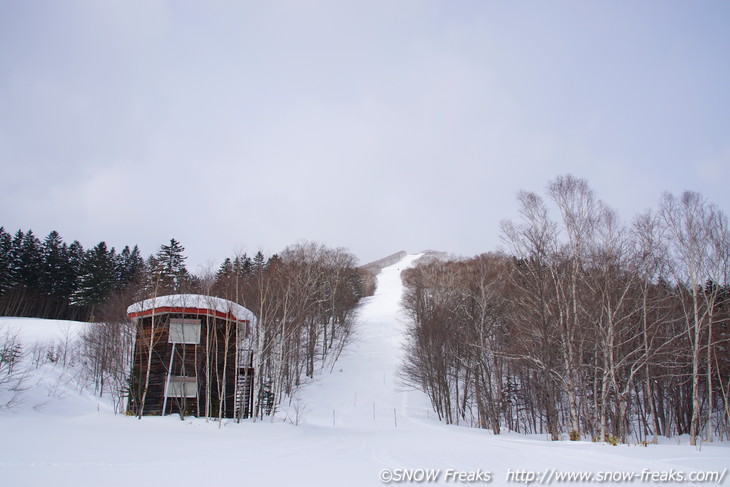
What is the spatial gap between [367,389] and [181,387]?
17.6 meters

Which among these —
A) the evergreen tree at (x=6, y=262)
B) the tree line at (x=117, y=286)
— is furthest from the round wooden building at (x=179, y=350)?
the evergreen tree at (x=6, y=262)

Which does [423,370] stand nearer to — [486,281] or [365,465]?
[486,281]

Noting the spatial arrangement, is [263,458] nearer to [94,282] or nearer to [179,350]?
[179,350]

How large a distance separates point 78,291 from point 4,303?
6.92 meters

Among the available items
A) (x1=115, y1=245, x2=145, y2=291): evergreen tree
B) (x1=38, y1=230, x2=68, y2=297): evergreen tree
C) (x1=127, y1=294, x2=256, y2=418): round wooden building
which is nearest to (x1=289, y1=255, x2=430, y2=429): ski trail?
(x1=127, y1=294, x2=256, y2=418): round wooden building

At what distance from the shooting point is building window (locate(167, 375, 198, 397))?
20.6 m

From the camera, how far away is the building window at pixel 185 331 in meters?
21.0

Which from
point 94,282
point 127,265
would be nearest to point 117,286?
point 94,282

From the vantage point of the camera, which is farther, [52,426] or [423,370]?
[423,370]

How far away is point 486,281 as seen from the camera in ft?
93.8

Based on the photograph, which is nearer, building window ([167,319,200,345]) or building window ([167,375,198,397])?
building window ([167,375,198,397])

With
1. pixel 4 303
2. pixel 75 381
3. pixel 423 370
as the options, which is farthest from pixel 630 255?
pixel 4 303

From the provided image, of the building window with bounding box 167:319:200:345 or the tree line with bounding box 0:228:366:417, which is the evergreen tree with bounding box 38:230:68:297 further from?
the building window with bounding box 167:319:200:345

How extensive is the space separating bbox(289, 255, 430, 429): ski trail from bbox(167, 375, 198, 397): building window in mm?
7099
